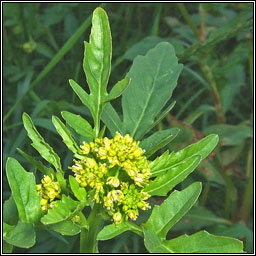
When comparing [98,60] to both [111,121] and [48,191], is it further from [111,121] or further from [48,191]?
[48,191]

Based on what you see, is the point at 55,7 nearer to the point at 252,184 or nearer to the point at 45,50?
the point at 45,50

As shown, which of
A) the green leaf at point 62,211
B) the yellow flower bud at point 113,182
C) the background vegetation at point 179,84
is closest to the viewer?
the green leaf at point 62,211

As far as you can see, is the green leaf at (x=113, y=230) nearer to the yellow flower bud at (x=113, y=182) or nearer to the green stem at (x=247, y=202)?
the yellow flower bud at (x=113, y=182)

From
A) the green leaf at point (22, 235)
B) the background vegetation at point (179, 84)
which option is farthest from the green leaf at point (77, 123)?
the background vegetation at point (179, 84)

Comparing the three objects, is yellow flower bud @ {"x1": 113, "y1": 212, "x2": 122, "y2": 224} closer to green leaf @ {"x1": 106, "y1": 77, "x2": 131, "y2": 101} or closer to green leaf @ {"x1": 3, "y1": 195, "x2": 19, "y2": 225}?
green leaf @ {"x1": 106, "y1": 77, "x2": 131, "y2": 101}

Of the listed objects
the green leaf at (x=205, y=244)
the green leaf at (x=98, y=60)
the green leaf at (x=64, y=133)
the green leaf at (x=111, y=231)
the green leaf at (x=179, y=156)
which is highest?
the green leaf at (x=98, y=60)

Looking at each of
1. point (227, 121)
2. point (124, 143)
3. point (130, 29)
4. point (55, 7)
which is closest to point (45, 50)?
point (55, 7)

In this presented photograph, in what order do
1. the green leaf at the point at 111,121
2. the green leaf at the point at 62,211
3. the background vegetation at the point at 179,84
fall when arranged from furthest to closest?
1. the background vegetation at the point at 179,84
2. the green leaf at the point at 111,121
3. the green leaf at the point at 62,211
